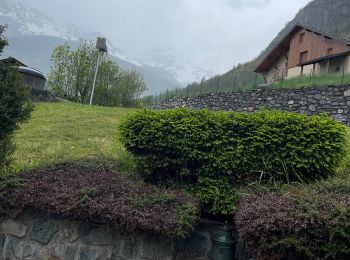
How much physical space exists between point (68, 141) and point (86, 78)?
20.4m

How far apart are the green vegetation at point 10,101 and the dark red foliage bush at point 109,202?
621 mm

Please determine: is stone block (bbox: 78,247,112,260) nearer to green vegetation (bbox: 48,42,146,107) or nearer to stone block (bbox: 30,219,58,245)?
stone block (bbox: 30,219,58,245)

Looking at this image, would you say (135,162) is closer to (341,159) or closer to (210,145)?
(210,145)

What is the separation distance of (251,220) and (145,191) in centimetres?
145

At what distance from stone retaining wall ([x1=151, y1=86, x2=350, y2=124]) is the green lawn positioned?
6943mm

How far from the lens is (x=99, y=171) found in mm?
5617

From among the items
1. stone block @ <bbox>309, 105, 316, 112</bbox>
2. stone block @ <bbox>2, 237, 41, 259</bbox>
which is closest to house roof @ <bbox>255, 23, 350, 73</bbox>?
stone block @ <bbox>309, 105, 316, 112</bbox>

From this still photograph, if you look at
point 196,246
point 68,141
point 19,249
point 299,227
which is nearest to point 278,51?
point 68,141

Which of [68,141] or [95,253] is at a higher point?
[68,141]

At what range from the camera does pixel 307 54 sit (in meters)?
29.5

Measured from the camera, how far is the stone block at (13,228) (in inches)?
194

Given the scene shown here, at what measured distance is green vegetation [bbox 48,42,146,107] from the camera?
94.1 ft

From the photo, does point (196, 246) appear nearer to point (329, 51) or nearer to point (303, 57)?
point (329, 51)

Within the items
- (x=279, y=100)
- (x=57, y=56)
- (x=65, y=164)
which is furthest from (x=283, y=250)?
(x=57, y=56)
